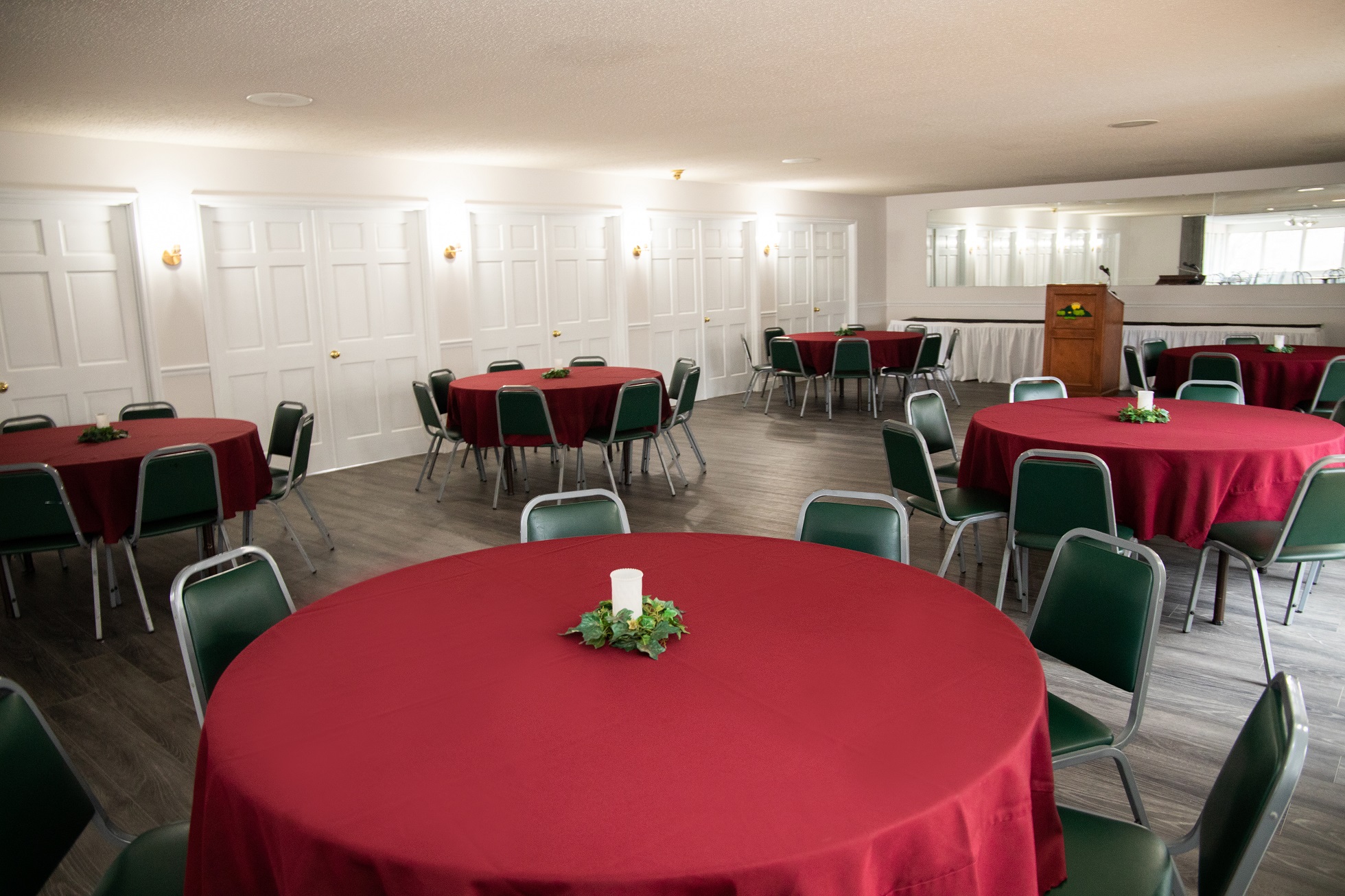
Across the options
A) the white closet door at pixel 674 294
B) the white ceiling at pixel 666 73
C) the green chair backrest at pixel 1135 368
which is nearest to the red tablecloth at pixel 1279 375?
the green chair backrest at pixel 1135 368

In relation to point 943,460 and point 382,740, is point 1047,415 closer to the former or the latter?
point 943,460

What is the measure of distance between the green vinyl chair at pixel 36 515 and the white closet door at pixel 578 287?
17.2 feet

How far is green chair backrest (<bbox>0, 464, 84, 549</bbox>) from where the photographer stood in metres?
3.66

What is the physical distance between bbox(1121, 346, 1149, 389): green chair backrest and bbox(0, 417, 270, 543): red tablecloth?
629 cm

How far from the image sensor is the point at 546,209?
8.64 metres

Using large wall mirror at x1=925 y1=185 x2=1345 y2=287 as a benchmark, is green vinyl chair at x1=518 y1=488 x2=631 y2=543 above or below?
below

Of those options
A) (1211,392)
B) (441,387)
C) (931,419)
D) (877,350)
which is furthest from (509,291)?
(1211,392)

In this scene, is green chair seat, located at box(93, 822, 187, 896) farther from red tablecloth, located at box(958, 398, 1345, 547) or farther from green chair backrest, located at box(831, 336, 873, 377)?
green chair backrest, located at box(831, 336, 873, 377)

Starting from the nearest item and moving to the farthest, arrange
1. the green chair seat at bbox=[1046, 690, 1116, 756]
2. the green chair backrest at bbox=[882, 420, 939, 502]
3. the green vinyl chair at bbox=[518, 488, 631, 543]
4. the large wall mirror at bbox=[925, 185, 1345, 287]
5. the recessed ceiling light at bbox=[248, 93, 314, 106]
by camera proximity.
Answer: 1. the green chair seat at bbox=[1046, 690, 1116, 756]
2. the green vinyl chair at bbox=[518, 488, 631, 543]
3. the green chair backrest at bbox=[882, 420, 939, 502]
4. the recessed ceiling light at bbox=[248, 93, 314, 106]
5. the large wall mirror at bbox=[925, 185, 1345, 287]

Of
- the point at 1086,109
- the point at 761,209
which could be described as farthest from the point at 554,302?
the point at 1086,109

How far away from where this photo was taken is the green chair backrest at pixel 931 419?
4.48 meters

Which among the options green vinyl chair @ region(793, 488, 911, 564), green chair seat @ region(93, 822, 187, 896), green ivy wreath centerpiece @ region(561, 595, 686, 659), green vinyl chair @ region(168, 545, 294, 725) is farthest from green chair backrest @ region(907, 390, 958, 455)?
green chair seat @ region(93, 822, 187, 896)

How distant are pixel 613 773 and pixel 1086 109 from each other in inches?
Result: 246

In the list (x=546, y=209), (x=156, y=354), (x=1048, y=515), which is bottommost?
(x=1048, y=515)
